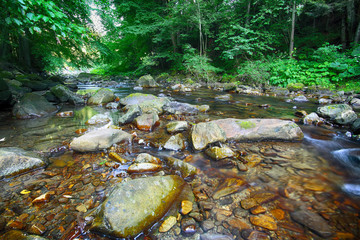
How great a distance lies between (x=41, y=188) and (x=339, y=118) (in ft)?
23.1

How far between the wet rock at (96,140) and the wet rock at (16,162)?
0.58 metres

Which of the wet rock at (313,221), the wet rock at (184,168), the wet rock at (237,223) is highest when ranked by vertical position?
the wet rock at (184,168)

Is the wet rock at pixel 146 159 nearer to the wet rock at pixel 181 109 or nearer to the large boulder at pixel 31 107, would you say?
the wet rock at pixel 181 109

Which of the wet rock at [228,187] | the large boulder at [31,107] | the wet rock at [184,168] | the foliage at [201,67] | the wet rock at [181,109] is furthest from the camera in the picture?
the foliage at [201,67]

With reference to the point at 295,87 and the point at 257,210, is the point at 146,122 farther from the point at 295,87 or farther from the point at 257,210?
the point at 295,87

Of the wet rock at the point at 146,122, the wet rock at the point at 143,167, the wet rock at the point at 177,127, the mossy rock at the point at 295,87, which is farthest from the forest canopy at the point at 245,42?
the wet rock at the point at 143,167

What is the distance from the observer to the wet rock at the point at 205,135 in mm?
3271

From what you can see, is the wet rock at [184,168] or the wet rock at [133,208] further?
the wet rock at [184,168]

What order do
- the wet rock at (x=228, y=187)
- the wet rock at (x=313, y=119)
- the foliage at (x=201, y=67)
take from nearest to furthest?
the wet rock at (x=228, y=187)
the wet rock at (x=313, y=119)
the foliage at (x=201, y=67)

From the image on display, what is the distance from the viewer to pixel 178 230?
160cm

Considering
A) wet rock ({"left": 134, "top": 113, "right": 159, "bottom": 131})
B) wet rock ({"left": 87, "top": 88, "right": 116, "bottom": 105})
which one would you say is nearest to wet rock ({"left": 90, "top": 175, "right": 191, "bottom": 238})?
wet rock ({"left": 134, "top": 113, "right": 159, "bottom": 131})

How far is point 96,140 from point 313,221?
347 centimetres

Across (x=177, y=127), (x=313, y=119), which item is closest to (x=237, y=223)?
(x=177, y=127)

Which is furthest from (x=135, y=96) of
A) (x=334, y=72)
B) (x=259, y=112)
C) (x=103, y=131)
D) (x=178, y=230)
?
(x=334, y=72)
